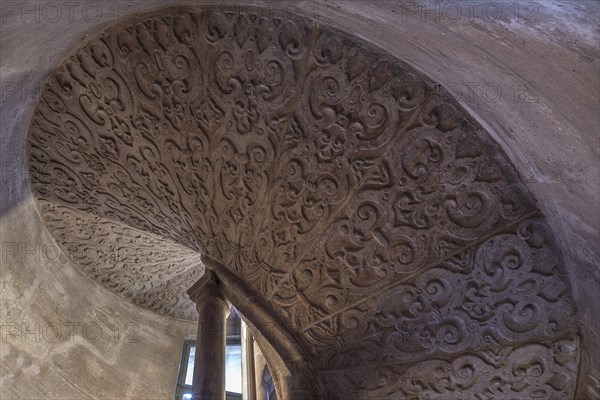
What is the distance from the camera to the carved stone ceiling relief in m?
3.05

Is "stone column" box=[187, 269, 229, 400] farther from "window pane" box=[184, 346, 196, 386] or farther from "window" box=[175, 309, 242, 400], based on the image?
"window pane" box=[184, 346, 196, 386]

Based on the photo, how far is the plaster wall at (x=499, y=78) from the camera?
6.84 feet

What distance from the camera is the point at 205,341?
12.8 feet

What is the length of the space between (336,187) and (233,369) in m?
3.27

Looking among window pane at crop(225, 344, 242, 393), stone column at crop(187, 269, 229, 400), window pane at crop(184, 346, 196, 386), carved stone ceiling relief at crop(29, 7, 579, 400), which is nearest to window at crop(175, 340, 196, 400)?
window pane at crop(184, 346, 196, 386)

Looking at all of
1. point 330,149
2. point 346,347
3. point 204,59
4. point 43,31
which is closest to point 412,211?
point 330,149

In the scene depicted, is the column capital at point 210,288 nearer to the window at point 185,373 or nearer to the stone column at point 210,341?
the stone column at point 210,341

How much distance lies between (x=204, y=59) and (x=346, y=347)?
178cm

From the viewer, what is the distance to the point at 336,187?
3.38m

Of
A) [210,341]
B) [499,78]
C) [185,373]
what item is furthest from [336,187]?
[185,373]

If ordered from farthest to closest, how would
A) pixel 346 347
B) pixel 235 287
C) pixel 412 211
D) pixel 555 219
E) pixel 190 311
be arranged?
pixel 190 311
pixel 235 287
pixel 346 347
pixel 412 211
pixel 555 219

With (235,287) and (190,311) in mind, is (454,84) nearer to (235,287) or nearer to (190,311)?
(235,287)

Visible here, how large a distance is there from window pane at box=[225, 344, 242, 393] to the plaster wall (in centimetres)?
193

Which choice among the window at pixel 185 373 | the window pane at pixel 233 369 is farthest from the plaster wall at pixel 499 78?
the window pane at pixel 233 369
